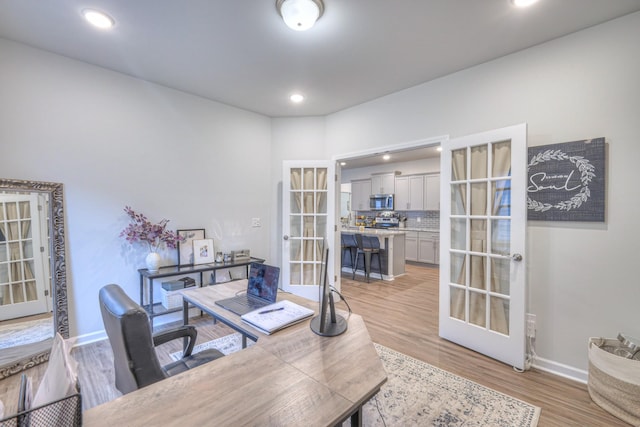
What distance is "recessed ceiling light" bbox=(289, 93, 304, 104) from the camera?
3490 mm

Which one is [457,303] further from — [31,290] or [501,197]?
[31,290]

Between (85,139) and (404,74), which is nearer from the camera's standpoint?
(85,139)

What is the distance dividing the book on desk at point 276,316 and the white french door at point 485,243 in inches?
71.0

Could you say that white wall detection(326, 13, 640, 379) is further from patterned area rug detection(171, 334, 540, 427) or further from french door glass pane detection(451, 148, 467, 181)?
patterned area rug detection(171, 334, 540, 427)

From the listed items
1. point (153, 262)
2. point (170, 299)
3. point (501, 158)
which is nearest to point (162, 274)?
point (153, 262)

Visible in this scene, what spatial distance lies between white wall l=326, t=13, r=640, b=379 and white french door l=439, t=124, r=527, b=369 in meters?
0.21

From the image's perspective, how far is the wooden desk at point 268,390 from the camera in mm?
850

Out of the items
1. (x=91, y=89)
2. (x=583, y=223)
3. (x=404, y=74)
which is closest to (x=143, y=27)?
(x=91, y=89)

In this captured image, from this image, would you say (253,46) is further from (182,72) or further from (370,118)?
(370,118)

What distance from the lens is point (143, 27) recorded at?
219 cm

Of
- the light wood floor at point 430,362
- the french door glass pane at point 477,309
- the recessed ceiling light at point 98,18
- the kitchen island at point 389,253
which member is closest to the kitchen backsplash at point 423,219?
the kitchen island at point 389,253

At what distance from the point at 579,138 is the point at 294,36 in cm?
244

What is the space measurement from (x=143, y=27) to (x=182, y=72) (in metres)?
0.72

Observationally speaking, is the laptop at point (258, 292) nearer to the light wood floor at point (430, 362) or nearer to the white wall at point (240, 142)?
the light wood floor at point (430, 362)
